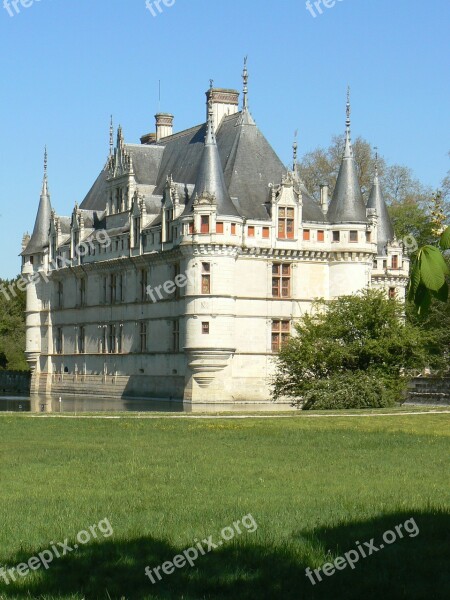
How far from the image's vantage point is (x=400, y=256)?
5419 cm

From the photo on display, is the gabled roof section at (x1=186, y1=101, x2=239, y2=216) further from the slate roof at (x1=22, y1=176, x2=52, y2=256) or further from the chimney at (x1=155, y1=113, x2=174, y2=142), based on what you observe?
the slate roof at (x1=22, y1=176, x2=52, y2=256)

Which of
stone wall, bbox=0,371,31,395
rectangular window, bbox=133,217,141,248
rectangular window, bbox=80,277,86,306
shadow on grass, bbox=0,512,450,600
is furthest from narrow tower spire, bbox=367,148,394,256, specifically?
shadow on grass, bbox=0,512,450,600

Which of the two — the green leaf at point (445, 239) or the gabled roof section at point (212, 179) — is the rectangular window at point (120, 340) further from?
the green leaf at point (445, 239)

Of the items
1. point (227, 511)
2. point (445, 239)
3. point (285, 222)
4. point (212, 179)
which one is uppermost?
point (212, 179)

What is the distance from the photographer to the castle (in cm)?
4397

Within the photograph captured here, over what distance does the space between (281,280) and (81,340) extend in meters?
14.3

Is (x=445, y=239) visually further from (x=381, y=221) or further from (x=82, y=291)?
(x=82, y=291)

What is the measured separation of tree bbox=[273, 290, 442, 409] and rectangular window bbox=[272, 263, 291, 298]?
1053 centimetres

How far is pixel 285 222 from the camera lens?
151 feet

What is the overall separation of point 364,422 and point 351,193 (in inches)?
960

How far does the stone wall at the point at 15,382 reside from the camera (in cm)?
6336

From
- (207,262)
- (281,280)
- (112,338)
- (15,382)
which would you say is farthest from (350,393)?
(15,382)

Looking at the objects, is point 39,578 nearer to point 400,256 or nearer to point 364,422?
point 364,422

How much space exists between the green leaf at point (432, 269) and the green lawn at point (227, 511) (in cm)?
338
